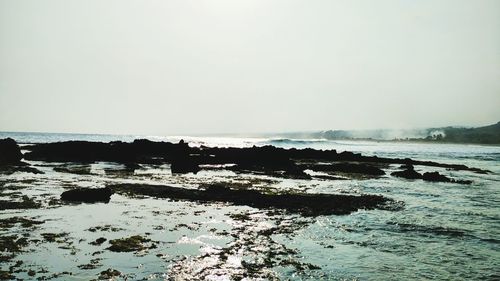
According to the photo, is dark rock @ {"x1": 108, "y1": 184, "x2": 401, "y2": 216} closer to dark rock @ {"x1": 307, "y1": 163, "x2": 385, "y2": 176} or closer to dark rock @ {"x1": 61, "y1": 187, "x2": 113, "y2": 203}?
dark rock @ {"x1": 61, "y1": 187, "x2": 113, "y2": 203}

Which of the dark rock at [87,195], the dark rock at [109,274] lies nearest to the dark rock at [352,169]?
the dark rock at [87,195]

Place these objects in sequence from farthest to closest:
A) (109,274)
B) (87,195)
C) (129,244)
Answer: (87,195) → (129,244) → (109,274)

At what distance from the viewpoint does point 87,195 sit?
23.9 meters

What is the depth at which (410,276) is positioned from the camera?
1206 cm

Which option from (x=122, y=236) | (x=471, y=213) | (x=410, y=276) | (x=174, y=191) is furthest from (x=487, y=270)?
(x=174, y=191)

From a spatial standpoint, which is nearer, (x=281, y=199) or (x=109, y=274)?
(x=109, y=274)

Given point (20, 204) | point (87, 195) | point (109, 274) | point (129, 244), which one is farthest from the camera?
point (87, 195)

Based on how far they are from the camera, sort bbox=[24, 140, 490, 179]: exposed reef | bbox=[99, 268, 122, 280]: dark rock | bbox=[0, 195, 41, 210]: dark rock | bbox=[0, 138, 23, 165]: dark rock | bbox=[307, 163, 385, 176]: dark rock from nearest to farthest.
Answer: bbox=[99, 268, 122, 280]: dark rock → bbox=[0, 195, 41, 210]: dark rock → bbox=[0, 138, 23, 165]: dark rock → bbox=[307, 163, 385, 176]: dark rock → bbox=[24, 140, 490, 179]: exposed reef

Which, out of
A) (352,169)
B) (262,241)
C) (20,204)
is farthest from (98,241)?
(352,169)

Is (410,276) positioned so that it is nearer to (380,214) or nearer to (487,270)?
(487,270)

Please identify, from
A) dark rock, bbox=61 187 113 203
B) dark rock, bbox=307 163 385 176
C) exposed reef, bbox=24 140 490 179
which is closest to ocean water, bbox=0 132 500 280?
dark rock, bbox=61 187 113 203

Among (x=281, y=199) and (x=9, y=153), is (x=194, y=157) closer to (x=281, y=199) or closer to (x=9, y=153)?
(x=9, y=153)

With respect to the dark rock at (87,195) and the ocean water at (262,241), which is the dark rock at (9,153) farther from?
the dark rock at (87,195)

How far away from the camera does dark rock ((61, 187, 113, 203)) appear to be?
23.5 meters
